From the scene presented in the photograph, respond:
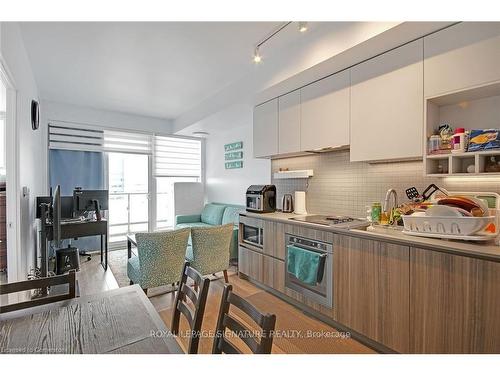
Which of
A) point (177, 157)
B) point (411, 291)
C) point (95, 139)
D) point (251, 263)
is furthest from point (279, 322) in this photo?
point (95, 139)

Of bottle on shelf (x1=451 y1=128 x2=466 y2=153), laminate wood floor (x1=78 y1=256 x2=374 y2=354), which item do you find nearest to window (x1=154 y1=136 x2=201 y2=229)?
laminate wood floor (x1=78 y1=256 x2=374 y2=354)

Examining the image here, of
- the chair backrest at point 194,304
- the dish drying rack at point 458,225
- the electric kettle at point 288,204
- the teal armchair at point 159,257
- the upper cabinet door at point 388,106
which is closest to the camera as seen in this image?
the chair backrest at point 194,304

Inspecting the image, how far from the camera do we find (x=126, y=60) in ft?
9.18

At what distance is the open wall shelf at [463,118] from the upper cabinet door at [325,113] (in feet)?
2.21

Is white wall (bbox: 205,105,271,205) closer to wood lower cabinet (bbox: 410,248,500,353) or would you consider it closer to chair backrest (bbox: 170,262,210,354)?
wood lower cabinet (bbox: 410,248,500,353)

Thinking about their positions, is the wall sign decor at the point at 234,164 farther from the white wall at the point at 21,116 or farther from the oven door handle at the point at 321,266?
the white wall at the point at 21,116

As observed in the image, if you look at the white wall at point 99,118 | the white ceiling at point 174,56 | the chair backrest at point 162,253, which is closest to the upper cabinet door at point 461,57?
the white ceiling at point 174,56

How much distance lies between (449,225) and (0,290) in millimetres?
2424

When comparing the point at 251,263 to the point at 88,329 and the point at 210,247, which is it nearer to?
the point at 210,247

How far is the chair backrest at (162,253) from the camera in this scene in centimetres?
252

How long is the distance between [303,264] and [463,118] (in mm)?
1722

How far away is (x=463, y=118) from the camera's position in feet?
6.46
